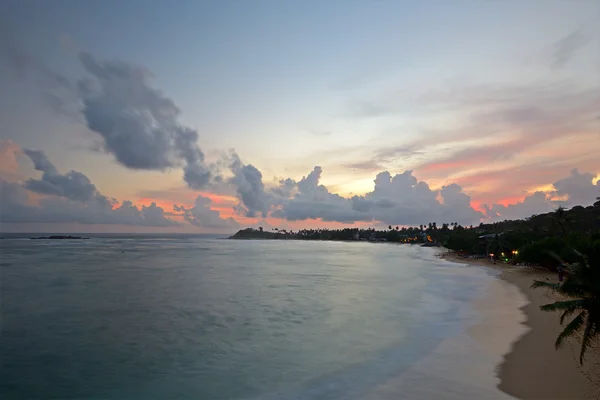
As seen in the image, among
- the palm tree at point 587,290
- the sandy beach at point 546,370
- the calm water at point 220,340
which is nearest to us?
the sandy beach at point 546,370

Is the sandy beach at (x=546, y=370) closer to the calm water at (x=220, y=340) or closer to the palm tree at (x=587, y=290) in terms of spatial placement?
the palm tree at (x=587, y=290)

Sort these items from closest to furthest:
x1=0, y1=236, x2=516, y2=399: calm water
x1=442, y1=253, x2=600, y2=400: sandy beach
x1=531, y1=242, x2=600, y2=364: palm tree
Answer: x1=442, y1=253, x2=600, y2=400: sandy beach < x1=531, y1=242, x2=600, y2=364: palm tree < x1=0, y1=236, x2=516, y2=399: calm water

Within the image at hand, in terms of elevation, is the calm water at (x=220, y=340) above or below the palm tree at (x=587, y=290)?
below

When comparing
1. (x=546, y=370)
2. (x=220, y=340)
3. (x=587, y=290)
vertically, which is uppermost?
(x=587, y=290)

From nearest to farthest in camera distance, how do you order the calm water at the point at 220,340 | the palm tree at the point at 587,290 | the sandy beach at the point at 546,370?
the sandy beach at the point at 546,370 < the palm tree at the point at 587,290 < the calm water at the point at 220,340

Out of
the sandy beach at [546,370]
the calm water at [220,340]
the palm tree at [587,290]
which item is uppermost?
the palm tree at [587,290]

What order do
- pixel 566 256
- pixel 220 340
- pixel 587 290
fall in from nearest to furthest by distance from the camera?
pixel 587 290 → pixel 220 340 → pixel 566 256

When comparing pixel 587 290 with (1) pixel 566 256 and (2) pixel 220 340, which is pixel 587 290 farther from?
(1) pixel 566 256

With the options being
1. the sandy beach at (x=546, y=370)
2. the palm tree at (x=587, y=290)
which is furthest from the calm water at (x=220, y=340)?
the palm tree at (x=587, y=290)

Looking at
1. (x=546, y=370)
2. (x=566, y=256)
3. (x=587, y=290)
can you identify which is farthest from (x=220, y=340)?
(x=566, y=256)

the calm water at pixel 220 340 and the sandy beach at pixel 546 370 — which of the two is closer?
the sandy beach at pixel 546 370

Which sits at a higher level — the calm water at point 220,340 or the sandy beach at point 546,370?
the sandy beach at point 546,370

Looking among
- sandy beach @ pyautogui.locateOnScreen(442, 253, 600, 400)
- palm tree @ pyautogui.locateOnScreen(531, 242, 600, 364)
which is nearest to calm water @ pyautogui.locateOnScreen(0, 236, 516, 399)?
sandy beach @ pyautogui.locateOnScreen(442, 253, 600, 400)

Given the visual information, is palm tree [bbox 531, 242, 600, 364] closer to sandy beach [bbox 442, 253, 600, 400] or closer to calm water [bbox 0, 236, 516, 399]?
sandy beach [bbox 442, 253, 600, 400]
